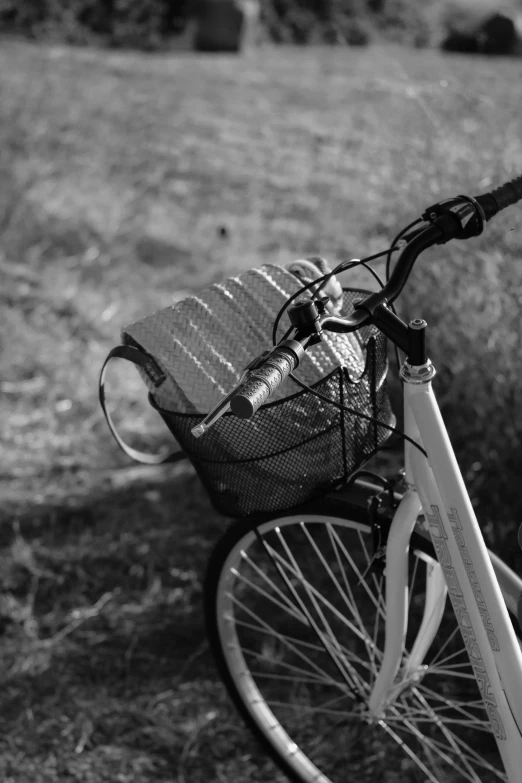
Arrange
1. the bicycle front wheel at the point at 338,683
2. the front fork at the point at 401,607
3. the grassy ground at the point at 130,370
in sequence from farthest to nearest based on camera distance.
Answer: the grassy ground at the point at 130,370, the bicycle front wheel at the point at 338,683, the front fork at the point at 401,607

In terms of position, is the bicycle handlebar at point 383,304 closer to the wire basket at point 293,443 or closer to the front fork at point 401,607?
the wire basket at point 293,443

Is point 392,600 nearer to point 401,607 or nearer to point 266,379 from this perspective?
point 401,607

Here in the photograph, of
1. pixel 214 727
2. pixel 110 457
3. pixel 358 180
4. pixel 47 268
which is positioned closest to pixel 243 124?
pixel 358 180

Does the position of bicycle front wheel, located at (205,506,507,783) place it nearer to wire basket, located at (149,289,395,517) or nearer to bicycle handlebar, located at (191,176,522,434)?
wire basket, located at (149,289,395,517)

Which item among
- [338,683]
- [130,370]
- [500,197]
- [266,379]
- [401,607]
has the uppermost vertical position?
[500,197]

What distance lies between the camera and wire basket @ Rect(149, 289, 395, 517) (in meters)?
1.62

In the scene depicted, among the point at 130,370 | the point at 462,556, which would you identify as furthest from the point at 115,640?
the point at 130,370

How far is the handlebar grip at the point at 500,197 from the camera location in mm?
1570

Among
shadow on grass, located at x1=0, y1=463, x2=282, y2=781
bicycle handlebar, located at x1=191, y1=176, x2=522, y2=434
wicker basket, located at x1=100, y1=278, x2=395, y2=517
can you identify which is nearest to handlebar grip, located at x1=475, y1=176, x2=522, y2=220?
bicycle handlebar, located at x1=191, y1=176, x2=522, y2=434

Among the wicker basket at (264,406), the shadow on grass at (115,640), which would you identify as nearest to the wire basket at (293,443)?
the wicker basket at (264,406)

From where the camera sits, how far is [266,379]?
4.18 feet

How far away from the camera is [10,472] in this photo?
3.70 metres

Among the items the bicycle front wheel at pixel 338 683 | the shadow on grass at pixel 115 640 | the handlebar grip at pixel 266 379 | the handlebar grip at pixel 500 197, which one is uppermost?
the handlebar grip at pixel 500 197

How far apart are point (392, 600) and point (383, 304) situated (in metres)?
0.68
